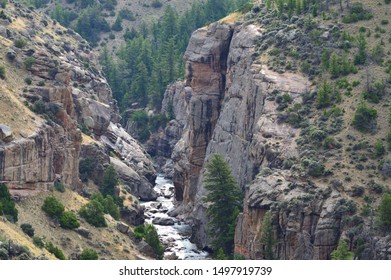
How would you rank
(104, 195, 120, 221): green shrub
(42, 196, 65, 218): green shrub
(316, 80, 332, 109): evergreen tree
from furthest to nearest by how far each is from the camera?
(316, 80, 332, 109): evergreen tree
(104, 195, 120, 221): green shrub
(42, 196, 65, 218): green shrub

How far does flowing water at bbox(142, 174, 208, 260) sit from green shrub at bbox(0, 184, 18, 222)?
2941 cm

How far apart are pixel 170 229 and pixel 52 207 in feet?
127

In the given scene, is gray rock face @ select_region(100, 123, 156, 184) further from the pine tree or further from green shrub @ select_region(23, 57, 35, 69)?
the pine tree

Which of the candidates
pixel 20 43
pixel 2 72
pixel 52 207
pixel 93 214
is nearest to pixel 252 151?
pixel 93 214

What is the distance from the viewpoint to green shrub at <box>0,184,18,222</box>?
11424 cm

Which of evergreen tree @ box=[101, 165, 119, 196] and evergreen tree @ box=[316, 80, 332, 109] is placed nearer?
evergreen tree @ box=[316, 80, 332, 109]

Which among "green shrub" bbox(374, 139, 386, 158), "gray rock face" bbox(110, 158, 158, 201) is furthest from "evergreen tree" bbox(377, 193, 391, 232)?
"gray rock face" bbox(110, 158, 158, 201)

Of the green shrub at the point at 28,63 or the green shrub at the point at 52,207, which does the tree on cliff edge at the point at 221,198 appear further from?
the green shrub at the point at 28,63

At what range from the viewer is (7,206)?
115125mm

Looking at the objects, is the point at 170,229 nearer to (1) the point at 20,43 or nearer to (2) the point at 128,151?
(2) the point at 128,151

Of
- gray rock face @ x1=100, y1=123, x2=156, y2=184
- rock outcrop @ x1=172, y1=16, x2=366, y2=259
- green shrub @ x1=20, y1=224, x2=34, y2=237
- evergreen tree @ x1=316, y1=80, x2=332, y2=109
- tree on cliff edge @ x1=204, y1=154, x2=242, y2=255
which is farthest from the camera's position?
gray rock face @ x1=100, y1=123, x2=156, y2=184

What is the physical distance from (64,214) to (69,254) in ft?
23.6

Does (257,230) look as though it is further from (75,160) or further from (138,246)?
(75,160)

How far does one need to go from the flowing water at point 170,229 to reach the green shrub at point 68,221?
727 inches
